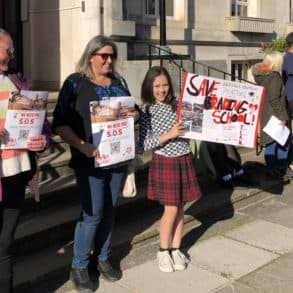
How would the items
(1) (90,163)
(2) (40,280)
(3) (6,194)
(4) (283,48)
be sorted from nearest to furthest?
(3) (6,194) < (1) (90,163) < (2) (40,280) < (4) (283,48)

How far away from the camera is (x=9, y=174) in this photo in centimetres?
308

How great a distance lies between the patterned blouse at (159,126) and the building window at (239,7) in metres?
8.98

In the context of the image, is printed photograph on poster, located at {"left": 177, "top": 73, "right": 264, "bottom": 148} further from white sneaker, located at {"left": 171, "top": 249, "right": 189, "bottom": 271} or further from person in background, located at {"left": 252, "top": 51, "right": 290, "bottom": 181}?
person in background, located at {"left": 252, "top": 51, "right": 290, "bottom": 181}

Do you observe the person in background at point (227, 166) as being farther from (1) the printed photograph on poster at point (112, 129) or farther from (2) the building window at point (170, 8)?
(2) the building window at point (170, 8)

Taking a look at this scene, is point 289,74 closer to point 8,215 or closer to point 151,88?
point 151,88

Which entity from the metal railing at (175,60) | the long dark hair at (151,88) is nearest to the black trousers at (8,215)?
the long dark hair at (151,88)

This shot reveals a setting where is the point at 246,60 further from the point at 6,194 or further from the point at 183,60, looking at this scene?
the point at 6,194

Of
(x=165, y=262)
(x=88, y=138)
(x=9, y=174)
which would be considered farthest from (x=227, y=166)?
(x=9, y=174)

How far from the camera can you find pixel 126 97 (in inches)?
142

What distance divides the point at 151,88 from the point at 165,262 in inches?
55.2

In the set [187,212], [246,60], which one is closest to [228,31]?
[246,60]

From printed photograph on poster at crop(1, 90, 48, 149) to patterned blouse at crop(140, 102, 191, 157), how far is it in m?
1.04

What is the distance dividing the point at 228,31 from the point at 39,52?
4.74 m

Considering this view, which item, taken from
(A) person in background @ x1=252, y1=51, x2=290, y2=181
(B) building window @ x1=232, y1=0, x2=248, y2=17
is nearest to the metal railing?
(A) person in background @ x1=252, y1=51, x2=290, y2=181
